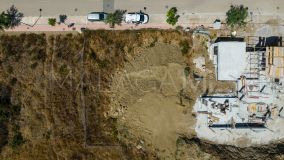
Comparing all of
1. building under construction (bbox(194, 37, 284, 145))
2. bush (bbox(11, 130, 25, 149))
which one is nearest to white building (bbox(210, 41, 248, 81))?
building under construction (bbox(194, 37, 284, 145))

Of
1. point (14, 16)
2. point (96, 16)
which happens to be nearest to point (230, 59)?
point (96, 16)

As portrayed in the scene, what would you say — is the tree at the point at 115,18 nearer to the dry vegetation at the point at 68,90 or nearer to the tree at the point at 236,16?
the dry vegetation at the point at 68,90

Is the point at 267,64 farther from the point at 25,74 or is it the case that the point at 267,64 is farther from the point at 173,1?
the point at 25,74

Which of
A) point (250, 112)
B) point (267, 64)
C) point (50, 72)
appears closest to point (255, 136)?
point (250, 112)

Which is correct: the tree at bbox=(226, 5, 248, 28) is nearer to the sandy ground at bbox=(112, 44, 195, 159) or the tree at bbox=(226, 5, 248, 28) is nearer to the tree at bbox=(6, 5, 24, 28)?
the sandy ground at bbox=(112, 44, 195, 159)

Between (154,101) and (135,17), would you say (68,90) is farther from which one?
(135,17)

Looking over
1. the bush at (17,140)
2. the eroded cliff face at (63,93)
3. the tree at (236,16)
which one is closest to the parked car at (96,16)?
the eroded cliff face at (63,93)
